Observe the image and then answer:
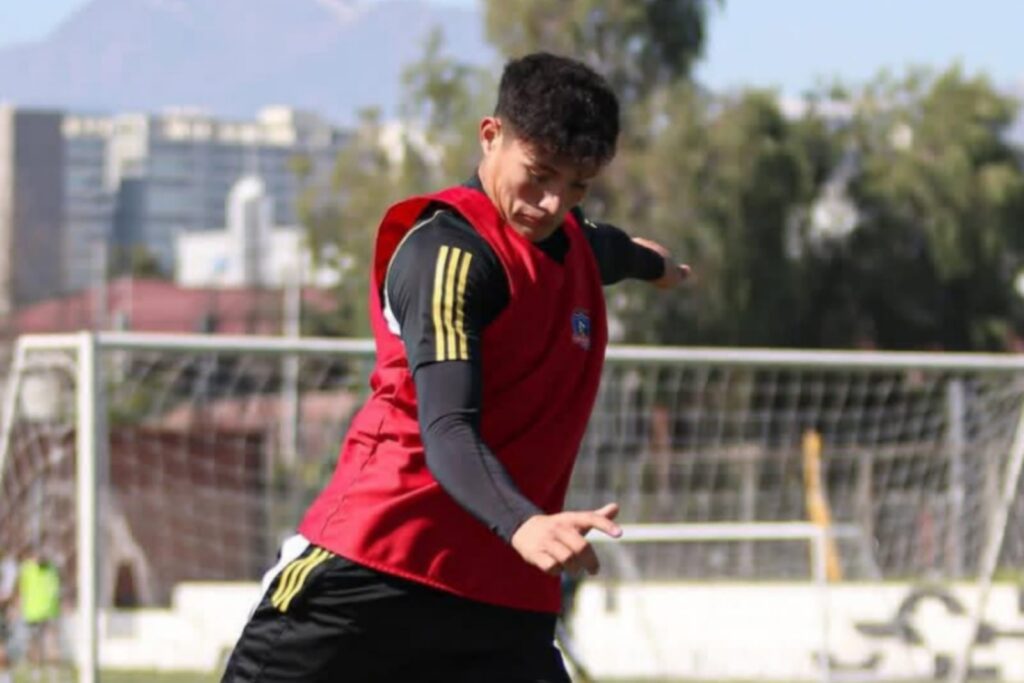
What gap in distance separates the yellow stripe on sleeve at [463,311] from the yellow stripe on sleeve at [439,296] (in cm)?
3

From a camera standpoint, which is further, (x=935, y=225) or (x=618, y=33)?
(x=935, y=225)

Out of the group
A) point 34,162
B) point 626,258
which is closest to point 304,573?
point 626,258

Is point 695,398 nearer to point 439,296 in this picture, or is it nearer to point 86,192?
point 439,296

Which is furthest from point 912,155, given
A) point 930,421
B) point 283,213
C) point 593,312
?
point 283,213

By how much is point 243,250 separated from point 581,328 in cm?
8766

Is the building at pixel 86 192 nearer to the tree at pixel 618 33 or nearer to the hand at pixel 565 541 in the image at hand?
the tree at pixel 618 33

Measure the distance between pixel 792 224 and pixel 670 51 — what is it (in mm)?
3797

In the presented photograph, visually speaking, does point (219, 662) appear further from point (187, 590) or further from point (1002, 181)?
point (1002, 181)

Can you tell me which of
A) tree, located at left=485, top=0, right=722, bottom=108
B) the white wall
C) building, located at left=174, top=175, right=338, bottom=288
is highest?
tree, located at left=485, top=0, right=722, bottom=108

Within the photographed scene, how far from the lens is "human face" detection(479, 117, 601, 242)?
363 cm

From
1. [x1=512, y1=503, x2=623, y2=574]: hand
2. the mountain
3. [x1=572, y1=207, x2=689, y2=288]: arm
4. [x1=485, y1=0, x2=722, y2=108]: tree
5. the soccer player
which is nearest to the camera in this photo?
[x1=512, y1=503, x2=623, y2=574]: hand

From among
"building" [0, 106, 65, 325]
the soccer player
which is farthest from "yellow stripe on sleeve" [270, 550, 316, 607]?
"building" [0, 106, 65, 325]

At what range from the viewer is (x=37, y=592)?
587 inches

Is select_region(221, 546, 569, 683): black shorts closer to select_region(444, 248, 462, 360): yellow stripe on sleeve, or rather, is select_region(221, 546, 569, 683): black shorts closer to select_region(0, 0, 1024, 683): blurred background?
select_region(444, 248, 462, 360): yellow stripe on sleeve
